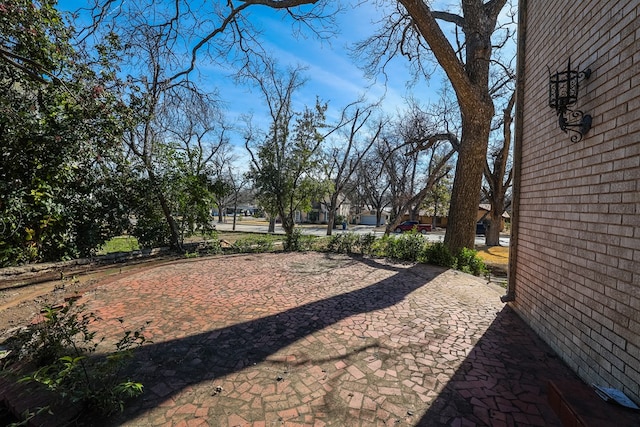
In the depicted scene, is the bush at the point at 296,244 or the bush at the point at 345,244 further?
the bush at the point at 296,244

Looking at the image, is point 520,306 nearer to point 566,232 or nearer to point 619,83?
point 566,232

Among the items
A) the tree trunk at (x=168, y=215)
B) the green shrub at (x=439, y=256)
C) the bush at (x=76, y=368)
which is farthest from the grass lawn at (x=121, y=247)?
the green shrub at (x=439, y=256)

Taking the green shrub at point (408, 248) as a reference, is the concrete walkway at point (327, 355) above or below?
below

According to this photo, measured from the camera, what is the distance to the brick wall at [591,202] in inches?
73.3

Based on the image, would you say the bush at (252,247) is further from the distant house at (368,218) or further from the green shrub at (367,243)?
the distant house at (368,218)

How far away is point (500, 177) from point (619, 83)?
13.4 m

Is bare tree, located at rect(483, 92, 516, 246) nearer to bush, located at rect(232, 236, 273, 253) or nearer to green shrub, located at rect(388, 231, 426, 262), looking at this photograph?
green shrub, located at rect(388, 231, 426, 262)

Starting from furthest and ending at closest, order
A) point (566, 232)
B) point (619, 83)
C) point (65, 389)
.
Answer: point (566, 232) < point (619, 83) < point (65, 389)

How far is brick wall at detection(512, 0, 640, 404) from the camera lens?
1.86m

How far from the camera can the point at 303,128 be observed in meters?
11.5

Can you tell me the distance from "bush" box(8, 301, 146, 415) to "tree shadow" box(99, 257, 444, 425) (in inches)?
4.9

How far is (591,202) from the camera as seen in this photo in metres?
2.31

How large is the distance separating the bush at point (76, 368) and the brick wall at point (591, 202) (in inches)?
127

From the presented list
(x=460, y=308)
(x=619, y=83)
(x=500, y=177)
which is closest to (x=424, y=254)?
(x=460, y=308)
